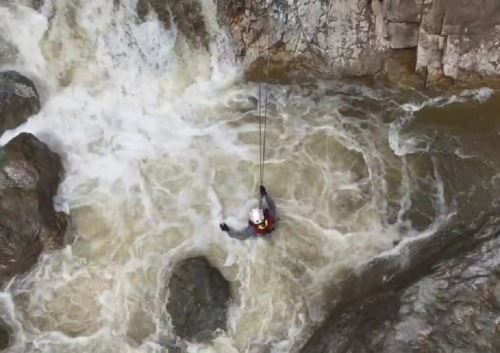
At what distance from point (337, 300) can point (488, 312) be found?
8.09 ft

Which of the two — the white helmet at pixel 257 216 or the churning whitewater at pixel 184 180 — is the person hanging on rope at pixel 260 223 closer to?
the white helmet at pixel 257 216

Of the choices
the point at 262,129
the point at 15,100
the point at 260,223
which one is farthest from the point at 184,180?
the point at 15,100

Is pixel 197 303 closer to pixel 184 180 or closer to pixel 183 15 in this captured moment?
pixel 184 180

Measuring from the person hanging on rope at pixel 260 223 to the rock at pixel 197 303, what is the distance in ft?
2.93

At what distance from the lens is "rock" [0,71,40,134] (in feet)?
35.6

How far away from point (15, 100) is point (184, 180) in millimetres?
3683

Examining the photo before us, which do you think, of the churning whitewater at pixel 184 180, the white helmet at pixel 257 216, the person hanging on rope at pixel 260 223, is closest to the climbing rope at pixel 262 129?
the churning whitewater at pixel 184 180

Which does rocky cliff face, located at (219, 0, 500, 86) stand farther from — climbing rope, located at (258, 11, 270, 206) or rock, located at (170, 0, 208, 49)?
rock, located at (170, 0, 208, 49)

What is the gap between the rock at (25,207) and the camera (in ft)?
31.0

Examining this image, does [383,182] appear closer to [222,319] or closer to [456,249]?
[456,249]

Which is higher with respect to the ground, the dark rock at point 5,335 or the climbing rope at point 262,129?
the climbing rope at point 262,129

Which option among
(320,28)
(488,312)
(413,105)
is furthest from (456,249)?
(320,28)

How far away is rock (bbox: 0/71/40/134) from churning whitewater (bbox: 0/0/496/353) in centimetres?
19

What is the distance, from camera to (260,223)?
9211mm
